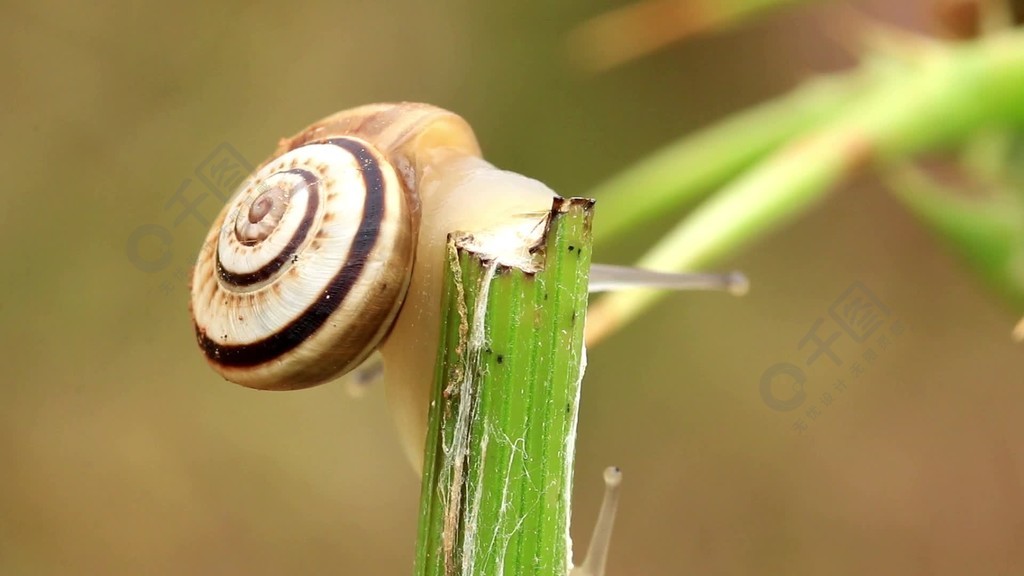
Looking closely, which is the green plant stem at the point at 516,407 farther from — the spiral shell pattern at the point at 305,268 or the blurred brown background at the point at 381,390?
the blurred brown background at the point at 381,390

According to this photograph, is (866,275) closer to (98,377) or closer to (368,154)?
(368,154)
